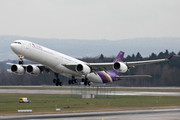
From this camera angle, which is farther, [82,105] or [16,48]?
[82,105]

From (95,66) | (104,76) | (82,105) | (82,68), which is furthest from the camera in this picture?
(104,76)

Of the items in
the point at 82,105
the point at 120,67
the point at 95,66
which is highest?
the point at 95,66

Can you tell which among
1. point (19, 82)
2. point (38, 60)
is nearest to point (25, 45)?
point (38, 60)

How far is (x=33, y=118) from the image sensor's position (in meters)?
36.9

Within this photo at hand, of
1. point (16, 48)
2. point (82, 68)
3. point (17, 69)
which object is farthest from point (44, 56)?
point (17, 69)

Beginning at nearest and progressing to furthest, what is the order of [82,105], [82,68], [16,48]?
[16,48]
[82,68]
[82,105]

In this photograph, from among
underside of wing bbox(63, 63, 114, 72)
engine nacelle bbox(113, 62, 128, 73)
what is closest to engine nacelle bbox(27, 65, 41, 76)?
underside of wing bbox(63, 63, 114, 72)

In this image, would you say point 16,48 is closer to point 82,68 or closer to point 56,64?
point 56,64

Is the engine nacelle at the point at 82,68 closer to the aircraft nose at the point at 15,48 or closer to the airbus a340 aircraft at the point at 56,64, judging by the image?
the airbus a340 aircraft at the point at 56,64

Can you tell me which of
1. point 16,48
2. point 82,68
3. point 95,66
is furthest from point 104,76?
point 16,48

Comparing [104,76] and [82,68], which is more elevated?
[82,68]

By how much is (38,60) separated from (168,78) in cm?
9102

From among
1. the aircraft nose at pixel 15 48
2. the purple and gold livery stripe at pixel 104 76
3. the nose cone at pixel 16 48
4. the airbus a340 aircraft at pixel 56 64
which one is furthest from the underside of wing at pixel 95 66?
the aircraft nose at pixel 15 48

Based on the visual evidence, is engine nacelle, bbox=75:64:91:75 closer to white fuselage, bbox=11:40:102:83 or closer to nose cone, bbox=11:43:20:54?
white fuselage, bbox=11:40:102:83
